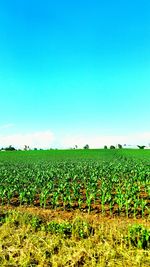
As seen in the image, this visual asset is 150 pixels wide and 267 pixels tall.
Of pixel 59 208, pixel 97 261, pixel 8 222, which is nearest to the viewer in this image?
pixel 97 261

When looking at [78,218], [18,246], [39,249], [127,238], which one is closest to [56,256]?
[39,249]

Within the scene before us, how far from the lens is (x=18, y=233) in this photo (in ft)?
26.9

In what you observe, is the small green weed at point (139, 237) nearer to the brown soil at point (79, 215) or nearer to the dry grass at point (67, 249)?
the dry grass at point (67, 249)

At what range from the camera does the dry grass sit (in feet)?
21.0

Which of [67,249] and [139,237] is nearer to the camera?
[67,249]

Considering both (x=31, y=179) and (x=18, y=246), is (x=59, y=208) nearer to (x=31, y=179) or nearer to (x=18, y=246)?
(x=18, y=246)

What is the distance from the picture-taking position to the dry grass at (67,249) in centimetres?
641

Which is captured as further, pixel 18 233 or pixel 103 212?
pixel 103 212

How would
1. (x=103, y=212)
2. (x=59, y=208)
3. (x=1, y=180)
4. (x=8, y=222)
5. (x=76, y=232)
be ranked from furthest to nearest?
(x=1, y=180) → (x=59, y=208) → (x=103, y=212) → (x=8, y=222) → (x=76, y=232)

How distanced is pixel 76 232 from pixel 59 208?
4.34m

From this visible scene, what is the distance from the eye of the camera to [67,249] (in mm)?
6988

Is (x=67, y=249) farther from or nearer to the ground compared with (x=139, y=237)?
nearer to the ground

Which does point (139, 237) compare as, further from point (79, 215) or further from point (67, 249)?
point (79, 215)

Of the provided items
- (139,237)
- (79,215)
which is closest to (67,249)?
(139,237)
